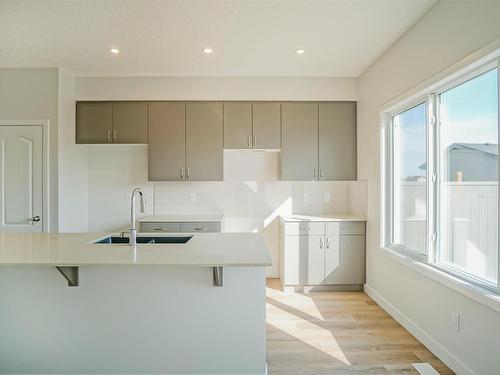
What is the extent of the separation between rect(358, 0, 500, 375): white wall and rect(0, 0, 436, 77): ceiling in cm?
20

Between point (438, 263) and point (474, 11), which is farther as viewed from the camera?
point (438, 263)

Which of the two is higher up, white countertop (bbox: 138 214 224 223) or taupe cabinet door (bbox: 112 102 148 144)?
taupe cabinet door (bbox: 112 102 148 144)

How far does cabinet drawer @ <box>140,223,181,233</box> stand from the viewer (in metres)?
3.78

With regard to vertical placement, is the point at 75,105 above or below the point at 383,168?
above

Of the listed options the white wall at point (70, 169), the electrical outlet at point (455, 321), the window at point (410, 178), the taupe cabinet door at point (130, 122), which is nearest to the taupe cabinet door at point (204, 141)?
the taupe cabinet door at point (130, 122)

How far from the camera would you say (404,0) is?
2.41 m

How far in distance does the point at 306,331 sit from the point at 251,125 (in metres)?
2.46

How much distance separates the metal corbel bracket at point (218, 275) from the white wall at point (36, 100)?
2.64 m

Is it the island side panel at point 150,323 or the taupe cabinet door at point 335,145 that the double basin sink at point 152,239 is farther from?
the taupe cabinet door at point 335,145

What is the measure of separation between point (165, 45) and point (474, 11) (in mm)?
2514

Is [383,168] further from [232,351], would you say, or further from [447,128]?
[232,351]

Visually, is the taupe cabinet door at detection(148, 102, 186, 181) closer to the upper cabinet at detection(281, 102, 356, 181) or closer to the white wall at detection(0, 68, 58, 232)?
the white wall at detection(0, 68, 58, 232)

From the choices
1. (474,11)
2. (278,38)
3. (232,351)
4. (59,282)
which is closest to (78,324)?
(59,282)

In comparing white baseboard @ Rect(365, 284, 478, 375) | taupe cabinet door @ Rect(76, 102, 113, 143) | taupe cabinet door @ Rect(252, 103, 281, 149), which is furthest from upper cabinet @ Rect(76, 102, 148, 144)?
white baseboard @ Rect(365, 284, 478, 375)
